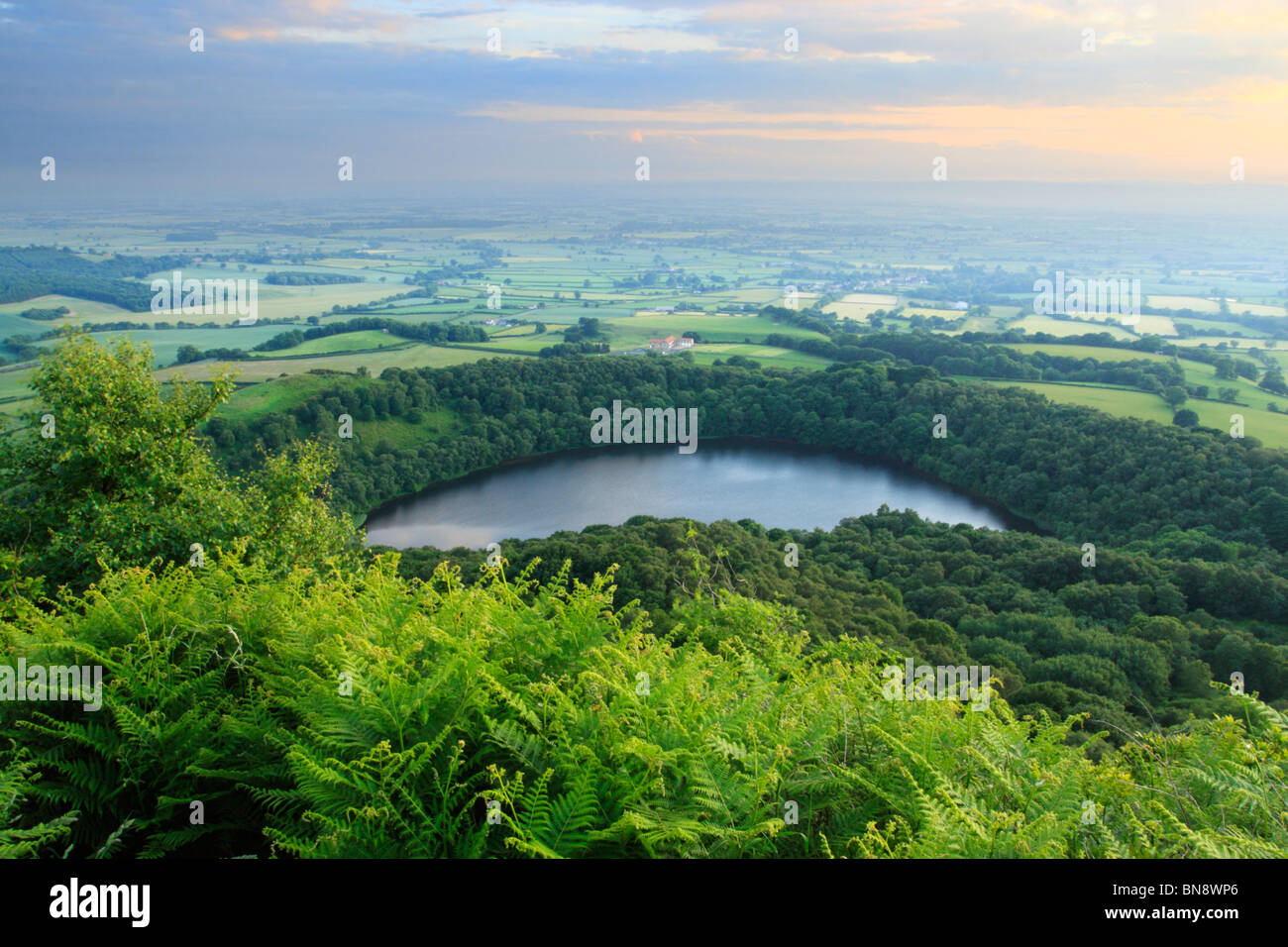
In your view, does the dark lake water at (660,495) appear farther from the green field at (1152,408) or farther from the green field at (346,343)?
the green field at (346,343)

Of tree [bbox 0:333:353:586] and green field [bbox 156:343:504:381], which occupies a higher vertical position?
green field [bbox 156:343:504:381]

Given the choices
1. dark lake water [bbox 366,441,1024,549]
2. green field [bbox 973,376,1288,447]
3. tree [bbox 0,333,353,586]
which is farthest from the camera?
dark lake water [bbox 366,441,1024,549]

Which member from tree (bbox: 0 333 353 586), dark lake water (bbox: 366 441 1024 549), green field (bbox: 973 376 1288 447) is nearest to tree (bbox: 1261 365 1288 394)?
green field (bbox: 973 376 1288 447)

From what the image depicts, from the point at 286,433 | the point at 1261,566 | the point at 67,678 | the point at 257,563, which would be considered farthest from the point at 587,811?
the point at 286,433

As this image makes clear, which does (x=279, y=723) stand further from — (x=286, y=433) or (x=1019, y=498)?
(x=1019, y=498)

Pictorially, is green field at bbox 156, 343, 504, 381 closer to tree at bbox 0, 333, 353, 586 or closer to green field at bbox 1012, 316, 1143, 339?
tree at bbox 0, 333, 353, 586

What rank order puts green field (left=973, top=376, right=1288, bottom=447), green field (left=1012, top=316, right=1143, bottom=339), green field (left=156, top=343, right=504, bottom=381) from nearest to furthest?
green field (left=973, top=376, right=1288, bottom=447) → green field (left=156, top=343, right=504, bottom=381) → green field (left=1012, top=316, right=1143, bottom=339)

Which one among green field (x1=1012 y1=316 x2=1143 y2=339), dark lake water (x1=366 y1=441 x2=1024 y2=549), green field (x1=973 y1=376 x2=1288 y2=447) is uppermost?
green field (x1=1012 y1=316 x2=1143 y2=339)

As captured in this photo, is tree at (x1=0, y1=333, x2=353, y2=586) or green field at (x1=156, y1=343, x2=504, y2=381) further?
green field at (x1=156, y1=343, x2=504, y2=381)

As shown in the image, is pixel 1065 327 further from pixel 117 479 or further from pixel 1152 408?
pixel 117 479

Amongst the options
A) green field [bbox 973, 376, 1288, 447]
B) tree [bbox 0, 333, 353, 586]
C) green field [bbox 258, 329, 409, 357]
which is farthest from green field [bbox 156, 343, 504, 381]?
tree [bbox 0, 333, 353, 586]

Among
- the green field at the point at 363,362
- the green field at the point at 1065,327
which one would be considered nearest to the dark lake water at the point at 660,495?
the green field at the point at 363,362
